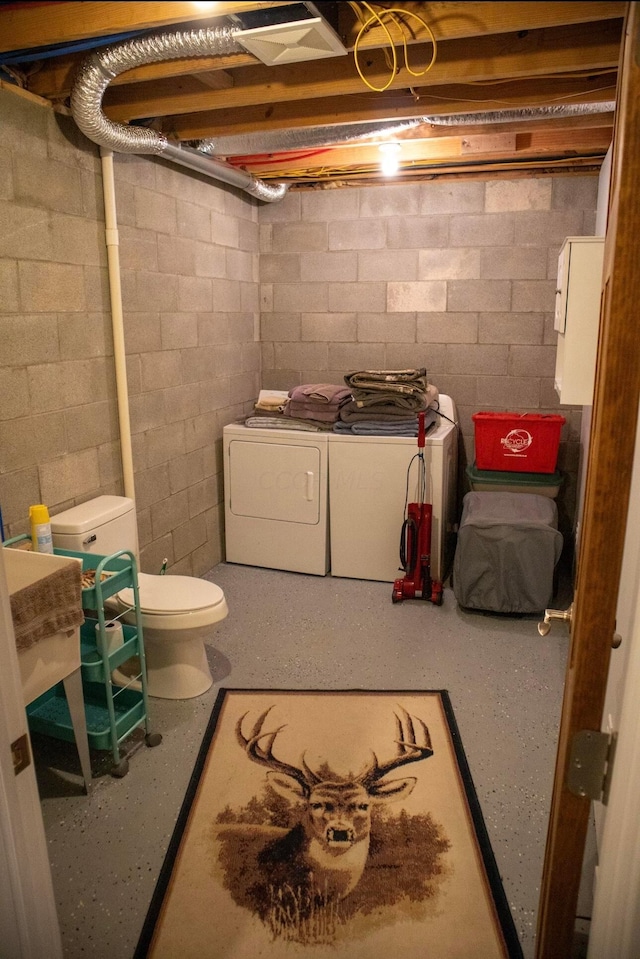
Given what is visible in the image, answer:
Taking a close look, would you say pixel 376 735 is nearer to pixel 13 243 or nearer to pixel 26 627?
pixel 26 627

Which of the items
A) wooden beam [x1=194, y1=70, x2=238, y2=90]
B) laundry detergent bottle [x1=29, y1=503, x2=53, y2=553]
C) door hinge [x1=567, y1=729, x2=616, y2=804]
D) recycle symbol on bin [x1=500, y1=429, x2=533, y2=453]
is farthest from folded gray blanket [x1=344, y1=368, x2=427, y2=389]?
door hinge [x1=567, y1=729, x2=616, y2=804]

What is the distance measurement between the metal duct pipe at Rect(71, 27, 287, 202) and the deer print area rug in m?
2.37

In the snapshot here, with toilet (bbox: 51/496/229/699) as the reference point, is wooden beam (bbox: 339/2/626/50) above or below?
above

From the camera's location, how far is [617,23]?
7.15ft

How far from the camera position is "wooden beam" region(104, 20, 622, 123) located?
2.24 m

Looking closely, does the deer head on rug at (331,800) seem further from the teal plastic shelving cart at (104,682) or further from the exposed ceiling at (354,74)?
the exposed ceiling at (354,74)

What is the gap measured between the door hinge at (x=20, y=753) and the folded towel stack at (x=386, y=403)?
3036mm

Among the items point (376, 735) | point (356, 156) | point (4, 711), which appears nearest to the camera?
point (4, 711)

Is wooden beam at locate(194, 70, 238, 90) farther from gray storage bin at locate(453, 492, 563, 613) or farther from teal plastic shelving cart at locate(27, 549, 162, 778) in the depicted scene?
gray storage bin at locate(453, 492, 563, 613)

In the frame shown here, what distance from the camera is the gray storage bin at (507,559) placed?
348cm

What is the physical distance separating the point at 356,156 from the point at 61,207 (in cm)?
173

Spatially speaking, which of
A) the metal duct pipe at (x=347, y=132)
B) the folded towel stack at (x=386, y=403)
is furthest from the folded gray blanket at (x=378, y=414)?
the metal duct pipe at (x=347, y=132)

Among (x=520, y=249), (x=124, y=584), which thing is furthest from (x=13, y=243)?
(x=520, y=249)

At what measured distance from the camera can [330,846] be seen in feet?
6.91
